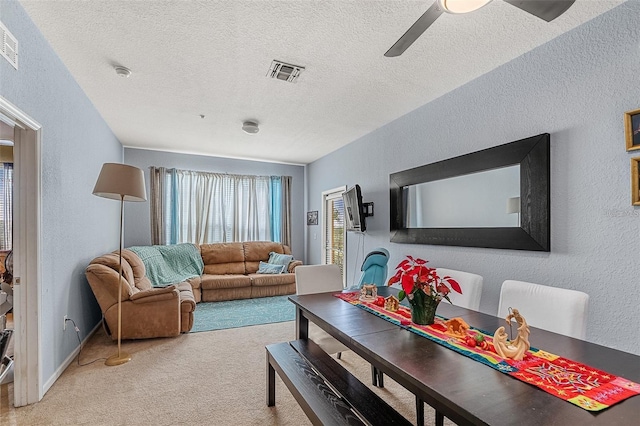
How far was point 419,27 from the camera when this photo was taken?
150cm

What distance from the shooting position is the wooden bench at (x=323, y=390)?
1396mm

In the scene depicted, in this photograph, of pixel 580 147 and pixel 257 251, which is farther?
pixel 257 251

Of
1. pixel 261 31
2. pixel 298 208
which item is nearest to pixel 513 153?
pixel 261 31

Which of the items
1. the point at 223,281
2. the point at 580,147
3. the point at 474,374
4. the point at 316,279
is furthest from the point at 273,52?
the point at 223,281

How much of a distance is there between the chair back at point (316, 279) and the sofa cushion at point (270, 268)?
9.39 feet

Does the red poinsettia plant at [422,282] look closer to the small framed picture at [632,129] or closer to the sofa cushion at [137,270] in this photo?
the small framed picture at [632,129]

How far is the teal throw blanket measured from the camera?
455 centimetres

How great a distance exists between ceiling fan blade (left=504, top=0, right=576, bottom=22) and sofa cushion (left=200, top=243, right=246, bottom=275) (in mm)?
5326

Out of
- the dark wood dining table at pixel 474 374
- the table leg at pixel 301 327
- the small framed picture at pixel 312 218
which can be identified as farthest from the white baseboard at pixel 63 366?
the small framed picture at pixel 312 218

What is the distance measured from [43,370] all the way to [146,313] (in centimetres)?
102

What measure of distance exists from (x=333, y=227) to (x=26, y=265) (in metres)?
4.26

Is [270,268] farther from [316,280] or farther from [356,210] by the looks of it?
[316,280]

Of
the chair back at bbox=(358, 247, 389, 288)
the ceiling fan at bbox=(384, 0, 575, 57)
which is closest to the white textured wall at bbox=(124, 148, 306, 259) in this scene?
the chair back at bbox=(358, 247, 389, 288)

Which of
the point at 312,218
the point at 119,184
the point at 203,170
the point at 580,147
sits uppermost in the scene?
the point at 203,170
